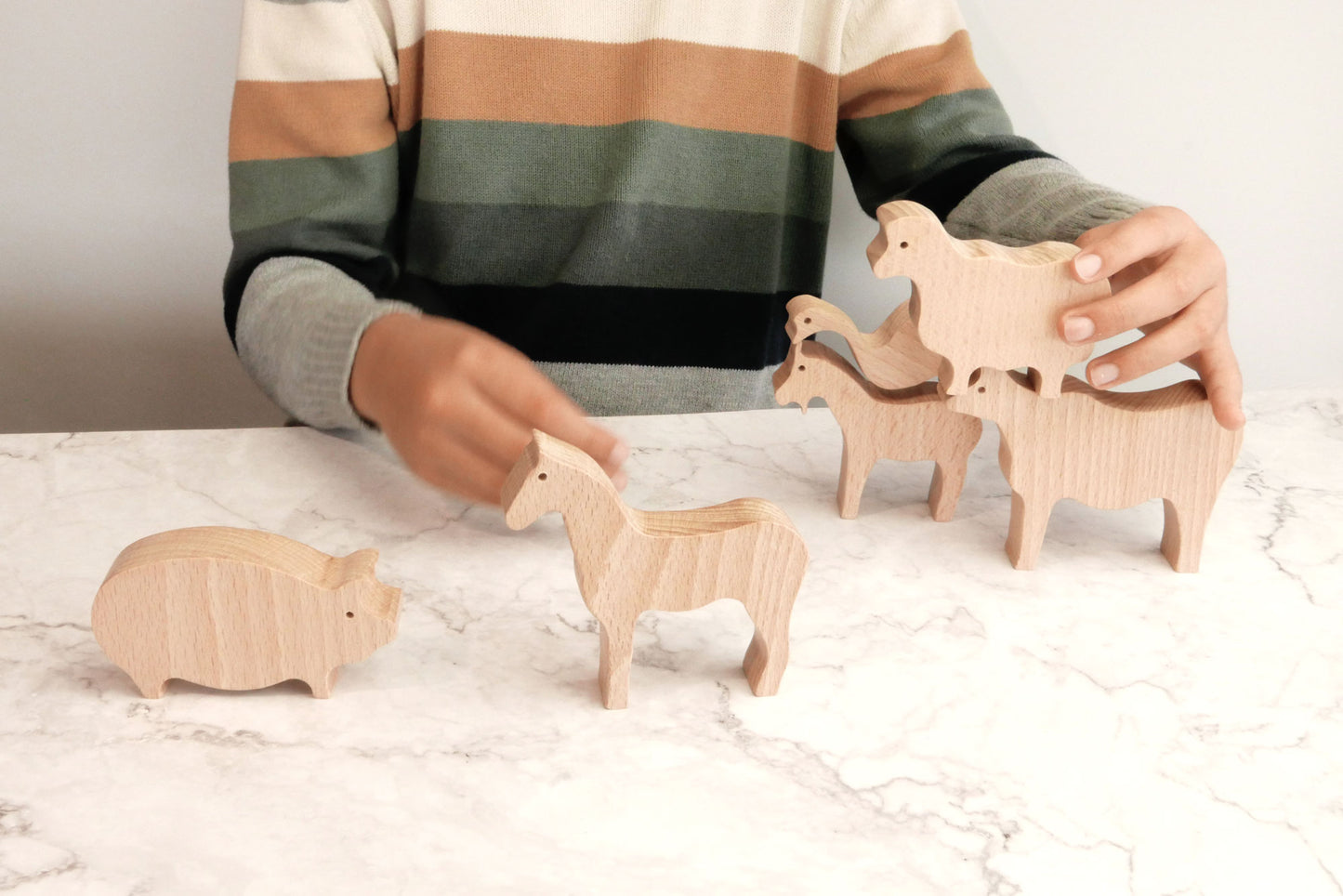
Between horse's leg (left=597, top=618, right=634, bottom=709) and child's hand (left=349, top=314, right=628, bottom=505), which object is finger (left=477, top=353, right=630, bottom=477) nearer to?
child's hand (left=349, top=314, right=628, bottom=505)

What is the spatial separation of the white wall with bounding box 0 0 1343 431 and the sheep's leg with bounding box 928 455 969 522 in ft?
2.08

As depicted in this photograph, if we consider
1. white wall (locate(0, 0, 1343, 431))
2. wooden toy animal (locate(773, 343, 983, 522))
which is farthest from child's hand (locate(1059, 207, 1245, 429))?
white wall (locate(0, 0, 1343, 431))

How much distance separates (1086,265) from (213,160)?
3.40ft

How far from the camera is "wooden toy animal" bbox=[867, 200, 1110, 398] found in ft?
2.00

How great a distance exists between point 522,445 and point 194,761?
248mm

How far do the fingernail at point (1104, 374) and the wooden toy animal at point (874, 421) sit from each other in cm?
8

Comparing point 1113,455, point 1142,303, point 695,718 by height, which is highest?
point 1142,303

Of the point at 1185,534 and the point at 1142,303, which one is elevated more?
the point at 1142,303

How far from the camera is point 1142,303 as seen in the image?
66 cm

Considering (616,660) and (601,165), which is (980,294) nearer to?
(616,660)

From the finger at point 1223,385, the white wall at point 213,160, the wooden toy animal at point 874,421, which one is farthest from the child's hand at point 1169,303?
the white wall at point 213,160

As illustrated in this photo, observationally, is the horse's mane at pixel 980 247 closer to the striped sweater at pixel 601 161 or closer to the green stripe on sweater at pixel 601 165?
the striped sweater at pixel 601 161

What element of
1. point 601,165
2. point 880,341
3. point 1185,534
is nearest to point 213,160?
point 601,165

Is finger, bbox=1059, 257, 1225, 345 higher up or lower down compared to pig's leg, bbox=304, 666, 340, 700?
higher up
